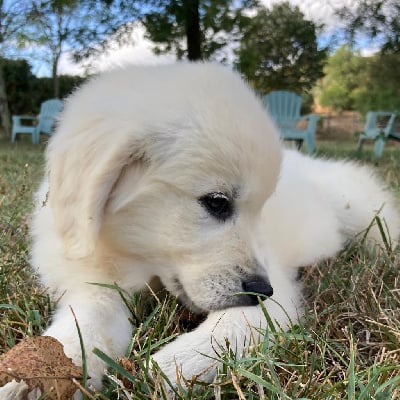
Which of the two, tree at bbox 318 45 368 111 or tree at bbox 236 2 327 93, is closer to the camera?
tree at bbox 236 2 327 93

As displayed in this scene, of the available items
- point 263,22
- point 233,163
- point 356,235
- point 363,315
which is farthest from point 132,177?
point 263,22

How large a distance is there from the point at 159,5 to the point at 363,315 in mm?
8694

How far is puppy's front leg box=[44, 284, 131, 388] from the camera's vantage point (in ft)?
5.04

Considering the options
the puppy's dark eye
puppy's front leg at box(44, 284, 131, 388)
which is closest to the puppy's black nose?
the puppy's dark eye

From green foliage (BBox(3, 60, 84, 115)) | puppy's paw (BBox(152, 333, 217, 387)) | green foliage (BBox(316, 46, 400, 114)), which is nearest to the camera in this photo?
puppy's paw (BBox(152, 333, 217, 387))

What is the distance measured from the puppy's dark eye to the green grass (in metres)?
0.35

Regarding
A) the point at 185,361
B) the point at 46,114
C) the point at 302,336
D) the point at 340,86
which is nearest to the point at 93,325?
the point at 185,361

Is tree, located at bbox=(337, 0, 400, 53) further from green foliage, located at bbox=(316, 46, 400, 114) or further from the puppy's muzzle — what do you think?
green foliage, located at bbox=(316, 46, 400, 114)

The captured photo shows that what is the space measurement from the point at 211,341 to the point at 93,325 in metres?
0.41

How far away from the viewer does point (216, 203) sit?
1.81 metres

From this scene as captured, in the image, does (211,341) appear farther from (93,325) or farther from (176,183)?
(176,183)

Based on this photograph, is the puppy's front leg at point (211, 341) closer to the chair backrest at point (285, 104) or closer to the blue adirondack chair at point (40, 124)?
the chair backrest at point (285, 104)

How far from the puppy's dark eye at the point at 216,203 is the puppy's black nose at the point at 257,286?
0.83ft

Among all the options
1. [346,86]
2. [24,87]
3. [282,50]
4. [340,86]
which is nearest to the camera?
[282,50]
